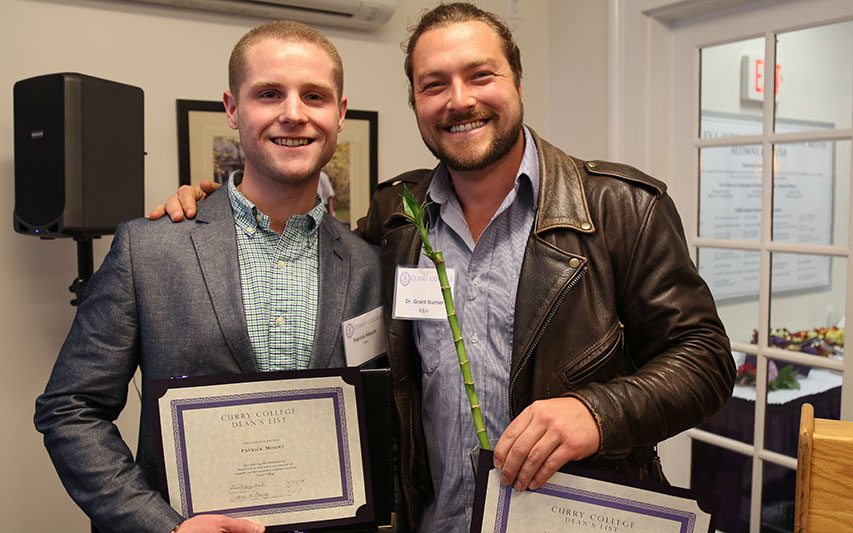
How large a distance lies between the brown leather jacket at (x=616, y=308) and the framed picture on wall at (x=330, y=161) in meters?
1.72

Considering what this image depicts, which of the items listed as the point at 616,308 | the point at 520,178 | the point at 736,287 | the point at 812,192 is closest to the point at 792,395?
the point at 736,287

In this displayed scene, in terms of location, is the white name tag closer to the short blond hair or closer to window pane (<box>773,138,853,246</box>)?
the short blond hair

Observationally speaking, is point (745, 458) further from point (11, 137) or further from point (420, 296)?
point (11, 137)

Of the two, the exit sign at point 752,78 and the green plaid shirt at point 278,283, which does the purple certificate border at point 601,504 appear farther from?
the exit sign at point 752,78

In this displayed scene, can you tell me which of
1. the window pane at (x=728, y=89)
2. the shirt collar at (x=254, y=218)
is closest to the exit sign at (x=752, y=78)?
the window pane at (x=728, y=89)

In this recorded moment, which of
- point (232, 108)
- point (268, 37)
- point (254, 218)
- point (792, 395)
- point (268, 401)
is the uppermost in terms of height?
point (268, 37)

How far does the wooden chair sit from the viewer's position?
0.93 metres

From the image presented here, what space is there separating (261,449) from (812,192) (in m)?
2.29

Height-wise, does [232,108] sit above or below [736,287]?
above

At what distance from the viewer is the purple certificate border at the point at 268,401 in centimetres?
127

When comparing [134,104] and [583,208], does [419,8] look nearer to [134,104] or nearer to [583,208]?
[134,104]

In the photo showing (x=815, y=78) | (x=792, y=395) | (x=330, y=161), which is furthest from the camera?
(x=330, y=161)

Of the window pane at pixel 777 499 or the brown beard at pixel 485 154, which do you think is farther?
the window pane at pixel 777 499

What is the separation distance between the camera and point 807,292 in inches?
102
